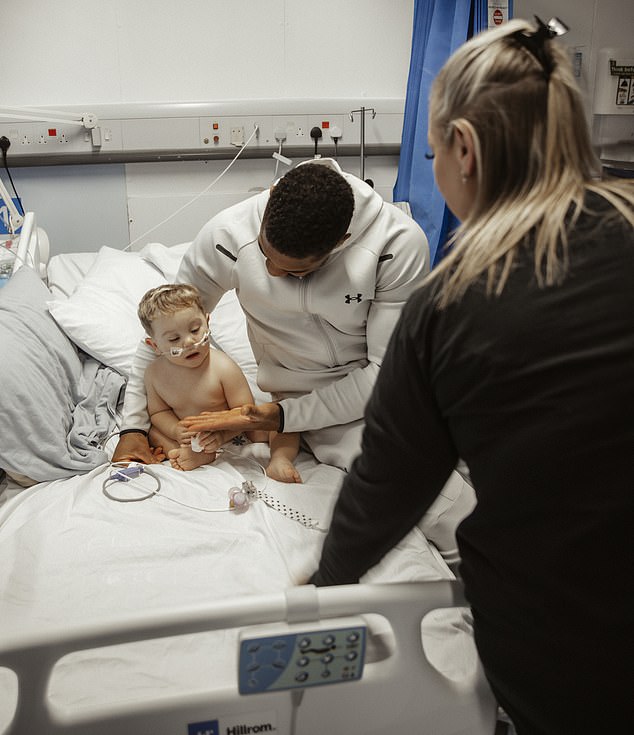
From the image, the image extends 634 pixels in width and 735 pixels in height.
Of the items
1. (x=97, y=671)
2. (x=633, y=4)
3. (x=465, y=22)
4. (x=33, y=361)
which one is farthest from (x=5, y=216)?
(x=633, y=4)

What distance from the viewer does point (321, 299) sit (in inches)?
74.1

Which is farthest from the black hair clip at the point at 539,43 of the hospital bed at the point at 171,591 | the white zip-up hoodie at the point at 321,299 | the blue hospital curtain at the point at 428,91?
the blue hospital curtain at the point at 428,91

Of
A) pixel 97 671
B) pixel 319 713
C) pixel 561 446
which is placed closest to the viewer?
pixel 561 446

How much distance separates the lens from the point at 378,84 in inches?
133

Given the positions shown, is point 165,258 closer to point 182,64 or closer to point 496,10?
point 182,64

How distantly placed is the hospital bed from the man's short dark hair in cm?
66

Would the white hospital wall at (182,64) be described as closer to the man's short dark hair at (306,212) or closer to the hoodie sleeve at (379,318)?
the hoodie sleeve at (379,318)

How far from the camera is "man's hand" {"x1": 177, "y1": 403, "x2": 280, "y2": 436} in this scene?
1903mm

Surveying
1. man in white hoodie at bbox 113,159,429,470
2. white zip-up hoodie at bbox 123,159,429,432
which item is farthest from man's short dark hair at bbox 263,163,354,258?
white zip-up hoodie at bbox 123,159,429,432

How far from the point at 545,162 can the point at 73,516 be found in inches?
56.3

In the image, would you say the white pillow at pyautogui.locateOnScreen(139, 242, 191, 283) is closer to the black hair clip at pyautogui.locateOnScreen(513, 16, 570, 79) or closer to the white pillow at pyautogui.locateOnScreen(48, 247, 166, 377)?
the white pillow at pyautogui.locateOnScreen(48, 247, 166, 377)

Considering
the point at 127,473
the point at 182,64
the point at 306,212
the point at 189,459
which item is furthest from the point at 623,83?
the point at 127,473

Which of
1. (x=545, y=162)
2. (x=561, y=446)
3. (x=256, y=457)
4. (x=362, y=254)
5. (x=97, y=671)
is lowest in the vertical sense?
(x=256, y=457)

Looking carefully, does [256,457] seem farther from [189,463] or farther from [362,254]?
[362,254]
